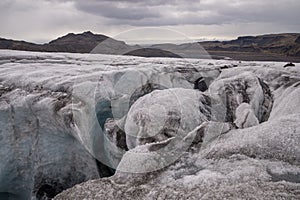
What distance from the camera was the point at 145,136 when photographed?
250 inches

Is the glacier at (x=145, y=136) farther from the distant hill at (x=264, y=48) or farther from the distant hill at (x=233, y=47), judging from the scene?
the distant hill at (x=264, y=48)

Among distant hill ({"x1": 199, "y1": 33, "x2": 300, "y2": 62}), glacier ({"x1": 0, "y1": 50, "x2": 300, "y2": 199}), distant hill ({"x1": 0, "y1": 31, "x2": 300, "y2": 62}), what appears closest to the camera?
glacier ({"x1": 0, "y1": 50, "x2": 300, "y2": 199})

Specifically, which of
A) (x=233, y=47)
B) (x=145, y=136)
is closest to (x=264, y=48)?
(x=233, y=47)

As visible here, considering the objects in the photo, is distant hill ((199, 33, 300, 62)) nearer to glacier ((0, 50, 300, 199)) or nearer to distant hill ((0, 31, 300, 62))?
distant hill ((0, 31, 300, 62))

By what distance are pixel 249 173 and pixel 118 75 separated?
694 cm

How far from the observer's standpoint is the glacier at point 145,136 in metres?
3.64

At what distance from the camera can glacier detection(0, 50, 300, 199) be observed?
3639 mm

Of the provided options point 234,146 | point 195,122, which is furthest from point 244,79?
point 234,146

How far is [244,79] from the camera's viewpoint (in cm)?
1009

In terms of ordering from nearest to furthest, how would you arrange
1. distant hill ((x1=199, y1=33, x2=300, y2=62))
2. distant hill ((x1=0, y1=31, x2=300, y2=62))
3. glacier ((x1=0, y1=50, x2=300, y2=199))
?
glacier ((x1=0, y1=50, x2=300, y2=199)), distant hill ((x1=0, y1=31, x2=300, y2=62)), distant hill ((x1=199, y1=33, x2=300, y2=62))

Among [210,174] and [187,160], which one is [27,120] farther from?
[210,174]

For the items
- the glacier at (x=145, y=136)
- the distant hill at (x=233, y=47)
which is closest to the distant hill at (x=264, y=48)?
the distant hill at (x=233, y=47)

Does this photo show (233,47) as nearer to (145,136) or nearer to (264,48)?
(264,48)

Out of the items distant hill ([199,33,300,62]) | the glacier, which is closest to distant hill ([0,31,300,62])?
distant hill ([199,33,300,62])
